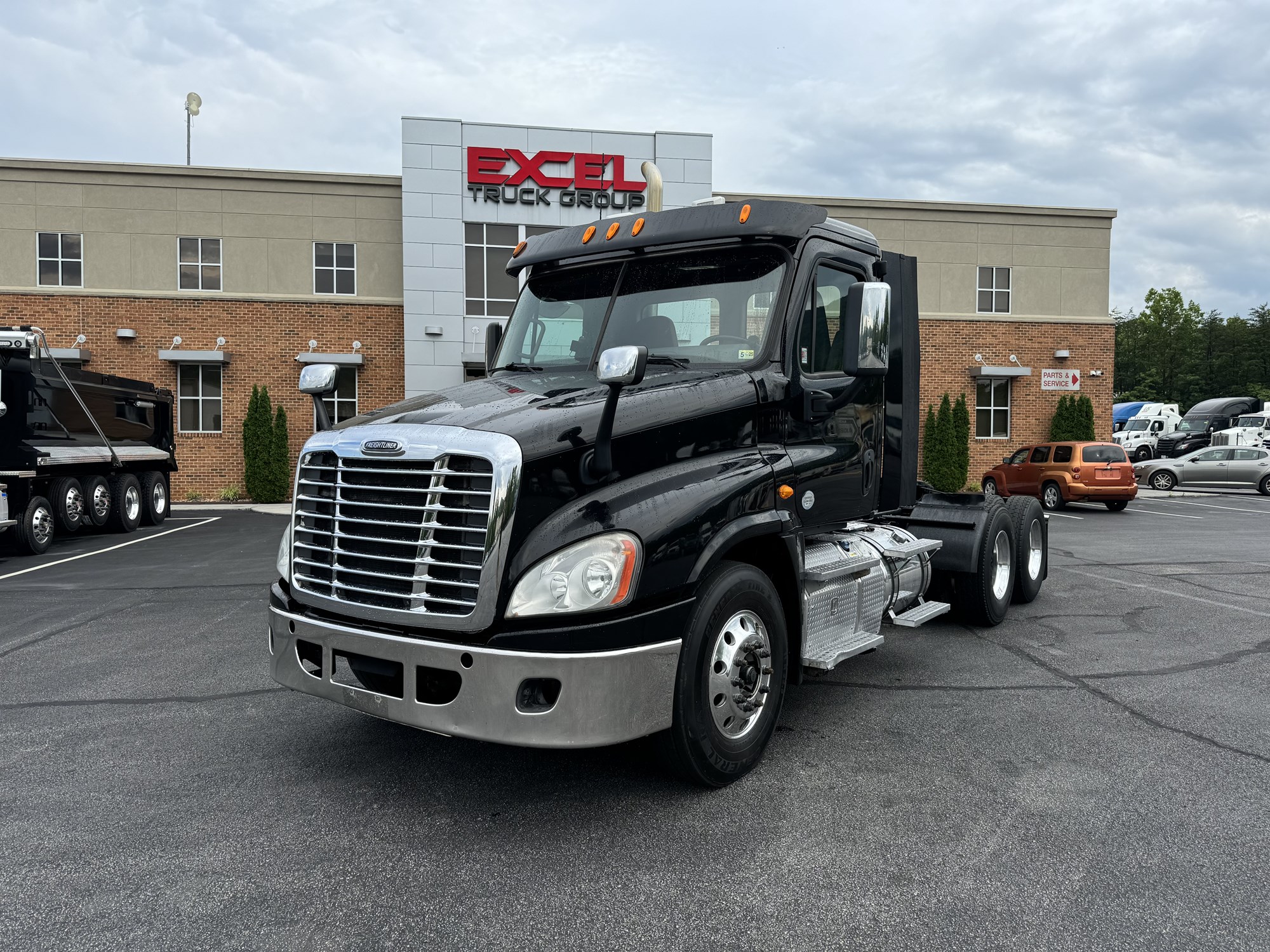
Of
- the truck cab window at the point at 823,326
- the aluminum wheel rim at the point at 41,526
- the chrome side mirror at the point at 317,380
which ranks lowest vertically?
the aluminum wheel rim at the point at 41,526

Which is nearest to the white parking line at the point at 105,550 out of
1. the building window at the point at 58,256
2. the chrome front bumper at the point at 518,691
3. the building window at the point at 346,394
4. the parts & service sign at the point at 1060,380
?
the building window at the point at 346,394

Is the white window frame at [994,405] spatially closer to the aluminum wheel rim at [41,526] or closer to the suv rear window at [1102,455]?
the suv rear window at [1102,455]

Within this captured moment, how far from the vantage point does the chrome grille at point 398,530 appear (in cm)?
323

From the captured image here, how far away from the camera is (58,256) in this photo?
21.4m

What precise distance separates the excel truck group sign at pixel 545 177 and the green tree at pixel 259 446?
701 centimetres

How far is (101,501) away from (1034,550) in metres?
13.8

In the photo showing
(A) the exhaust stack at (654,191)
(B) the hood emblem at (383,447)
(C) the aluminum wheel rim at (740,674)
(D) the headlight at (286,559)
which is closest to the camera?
(B) the hood emblem at (383,447)

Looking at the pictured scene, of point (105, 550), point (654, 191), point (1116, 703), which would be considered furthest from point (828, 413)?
point (105, 550)

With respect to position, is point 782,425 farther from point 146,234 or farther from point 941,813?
point 146,234

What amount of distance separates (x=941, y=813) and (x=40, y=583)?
9.69m

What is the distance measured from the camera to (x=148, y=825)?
350 centimetres

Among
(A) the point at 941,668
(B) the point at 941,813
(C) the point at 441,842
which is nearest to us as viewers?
(C) the point at 441,842

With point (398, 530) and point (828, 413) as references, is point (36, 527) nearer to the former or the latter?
point (398, 530)

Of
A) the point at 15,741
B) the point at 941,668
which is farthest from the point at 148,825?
the point at 941,668
